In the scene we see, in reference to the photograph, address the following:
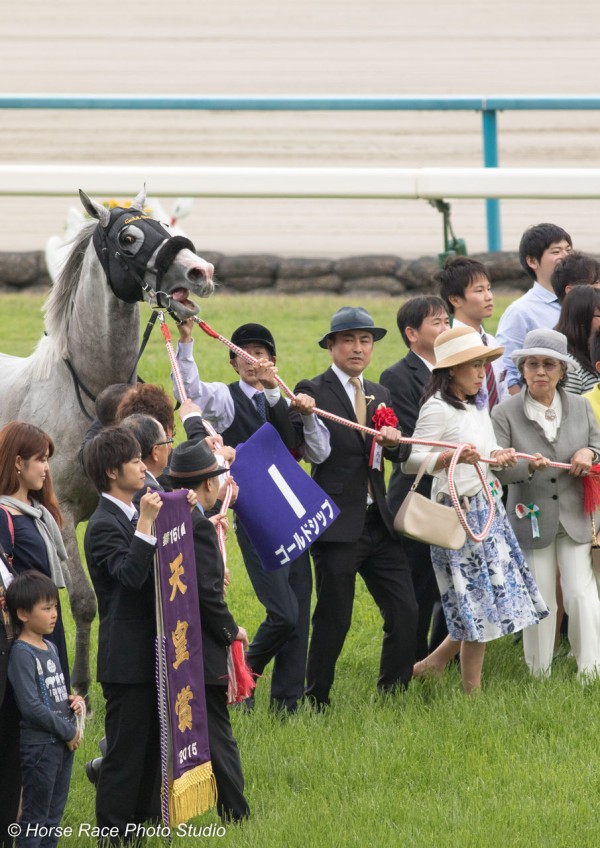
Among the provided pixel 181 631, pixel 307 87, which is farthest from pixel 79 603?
pixel 307 87

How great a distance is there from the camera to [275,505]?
5934 millimetres

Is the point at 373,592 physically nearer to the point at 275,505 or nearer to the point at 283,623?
the point at 283,623

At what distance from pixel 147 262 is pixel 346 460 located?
123 cm

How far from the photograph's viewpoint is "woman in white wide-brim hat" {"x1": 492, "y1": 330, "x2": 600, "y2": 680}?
648cm

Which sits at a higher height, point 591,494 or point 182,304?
point 182,304

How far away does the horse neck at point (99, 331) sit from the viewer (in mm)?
6387

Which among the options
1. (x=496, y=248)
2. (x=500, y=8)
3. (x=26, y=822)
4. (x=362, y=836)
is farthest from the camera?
(x=500, y=8)

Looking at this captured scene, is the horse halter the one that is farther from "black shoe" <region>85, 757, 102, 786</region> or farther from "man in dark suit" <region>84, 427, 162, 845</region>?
"black shoe" <region>85, 757, 102, 786</region>

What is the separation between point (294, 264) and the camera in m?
17.0

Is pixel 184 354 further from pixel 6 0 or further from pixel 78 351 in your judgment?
pixel 6 0

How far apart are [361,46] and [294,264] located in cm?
1409

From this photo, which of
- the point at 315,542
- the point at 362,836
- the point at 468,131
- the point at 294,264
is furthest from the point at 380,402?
the point at 468,131

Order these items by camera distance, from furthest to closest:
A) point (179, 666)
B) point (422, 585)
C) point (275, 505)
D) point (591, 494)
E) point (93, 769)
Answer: point (422, 585), point (591, 494), point (275, 505), point (93, 769), point (179, 666)

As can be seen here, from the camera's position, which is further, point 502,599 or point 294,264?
point 294,264
